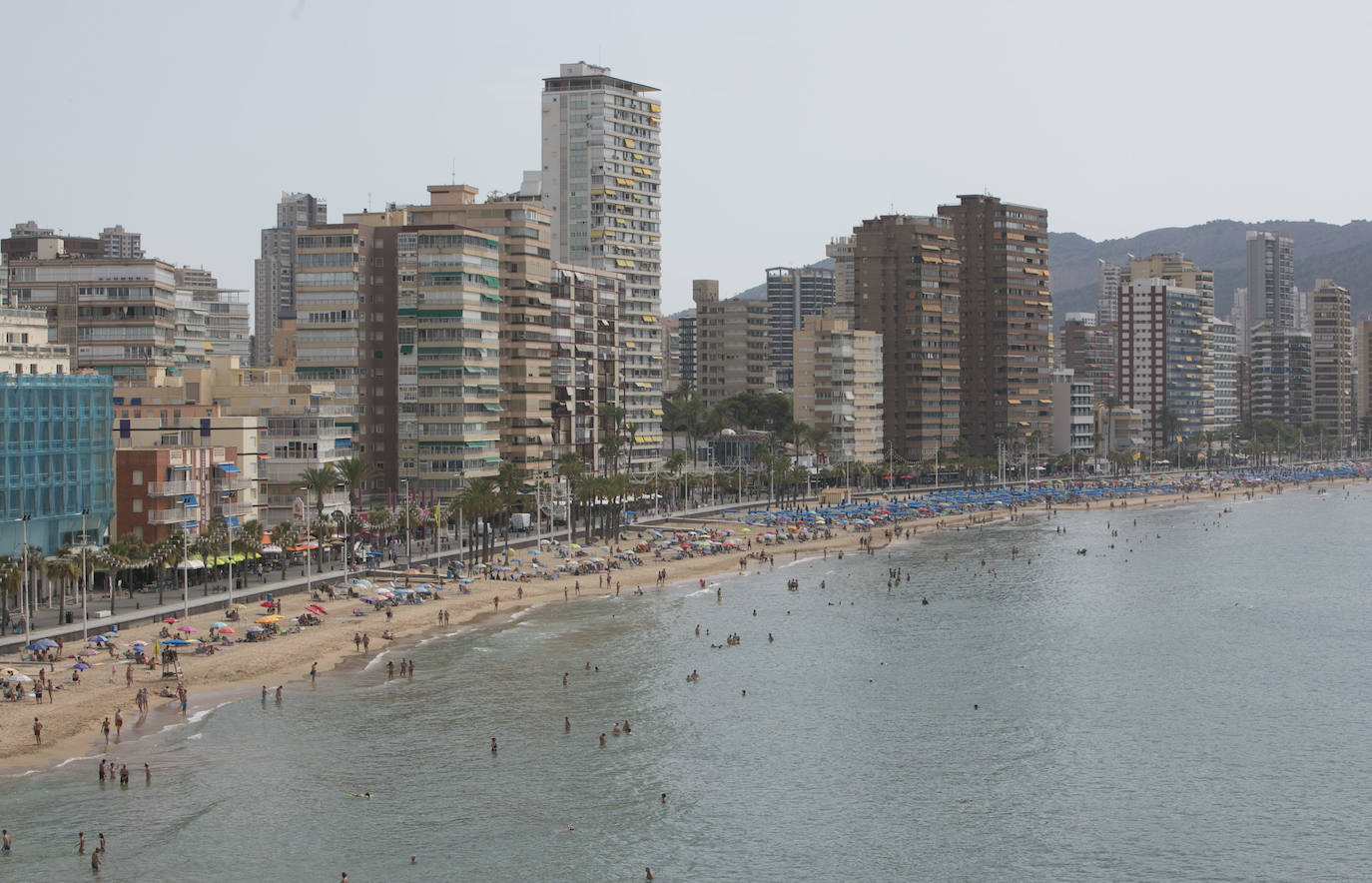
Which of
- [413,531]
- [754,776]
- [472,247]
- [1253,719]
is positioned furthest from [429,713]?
[472,247]

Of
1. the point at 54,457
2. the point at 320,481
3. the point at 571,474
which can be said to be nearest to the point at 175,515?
the point at 54,457

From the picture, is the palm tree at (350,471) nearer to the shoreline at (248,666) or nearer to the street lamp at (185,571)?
the shoreline at (248,666)

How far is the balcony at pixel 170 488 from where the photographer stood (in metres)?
111

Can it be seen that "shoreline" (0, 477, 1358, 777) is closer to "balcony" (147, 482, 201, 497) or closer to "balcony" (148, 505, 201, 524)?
"balcony" (148, 505, 201, 524)

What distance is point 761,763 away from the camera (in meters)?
75.9

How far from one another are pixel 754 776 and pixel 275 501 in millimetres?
73367

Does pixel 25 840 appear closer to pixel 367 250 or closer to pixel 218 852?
pixel 218 852

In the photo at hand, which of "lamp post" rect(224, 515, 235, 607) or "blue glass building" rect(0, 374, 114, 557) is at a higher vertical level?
"blue glass building" rect(0, 374, 114, 557)

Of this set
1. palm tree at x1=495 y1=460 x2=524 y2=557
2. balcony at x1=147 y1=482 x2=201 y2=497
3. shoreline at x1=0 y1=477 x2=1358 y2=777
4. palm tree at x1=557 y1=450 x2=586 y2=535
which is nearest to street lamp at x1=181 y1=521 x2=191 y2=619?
shoreline at x1=0 y1=477 x2=1358 y2=777

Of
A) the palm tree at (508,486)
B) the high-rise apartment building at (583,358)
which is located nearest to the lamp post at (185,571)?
the palm tree at (508,486)

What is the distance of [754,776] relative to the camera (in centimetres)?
7350

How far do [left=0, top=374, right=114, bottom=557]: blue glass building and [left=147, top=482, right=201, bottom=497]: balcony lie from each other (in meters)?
2.99

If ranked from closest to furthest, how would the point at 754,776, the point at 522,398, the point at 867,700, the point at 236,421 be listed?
the point at 754,776, the point at 867,700, the point at 236,421, the point at 522,398

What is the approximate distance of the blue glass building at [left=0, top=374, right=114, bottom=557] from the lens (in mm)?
98875
